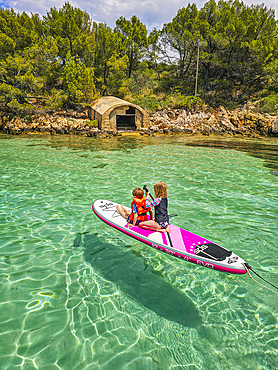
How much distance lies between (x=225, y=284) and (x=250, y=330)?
93 cm

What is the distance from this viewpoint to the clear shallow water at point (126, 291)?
2885 mm

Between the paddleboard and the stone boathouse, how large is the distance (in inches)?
902

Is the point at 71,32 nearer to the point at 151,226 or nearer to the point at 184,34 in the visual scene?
the point at 184,34

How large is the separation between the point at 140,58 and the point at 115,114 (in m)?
19.8

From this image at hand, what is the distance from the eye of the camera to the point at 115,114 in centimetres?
2697

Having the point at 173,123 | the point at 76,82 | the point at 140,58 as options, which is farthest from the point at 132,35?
the point at 173,123

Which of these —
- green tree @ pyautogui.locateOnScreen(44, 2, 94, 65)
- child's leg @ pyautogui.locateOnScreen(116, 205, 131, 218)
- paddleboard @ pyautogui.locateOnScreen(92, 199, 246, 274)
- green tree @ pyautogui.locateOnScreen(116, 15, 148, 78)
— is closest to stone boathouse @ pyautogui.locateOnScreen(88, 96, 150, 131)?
green tree @ pyautogui.locateOnScreen(44, 2, 94, 65)

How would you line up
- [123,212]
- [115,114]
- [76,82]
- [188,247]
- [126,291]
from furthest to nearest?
1. [76,82]
2. [115,114]
3. [123,212]
4. [188,247]
5. [126,291]

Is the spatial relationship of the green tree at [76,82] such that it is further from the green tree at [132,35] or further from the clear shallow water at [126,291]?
the clear shallow water at [126,291]

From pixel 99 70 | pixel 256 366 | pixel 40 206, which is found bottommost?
pixel 256 366

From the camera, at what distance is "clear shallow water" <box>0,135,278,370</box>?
288 cm

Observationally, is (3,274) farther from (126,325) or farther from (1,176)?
(1,176)

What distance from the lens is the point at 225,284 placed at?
161 inches

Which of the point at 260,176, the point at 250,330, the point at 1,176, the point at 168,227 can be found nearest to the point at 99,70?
the point at 1,176
